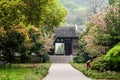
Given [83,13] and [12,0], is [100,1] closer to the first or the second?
[83,13]

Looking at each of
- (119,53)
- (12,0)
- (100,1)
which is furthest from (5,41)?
(100,1)

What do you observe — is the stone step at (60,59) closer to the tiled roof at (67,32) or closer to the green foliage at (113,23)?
the tiled roof at (67,32)

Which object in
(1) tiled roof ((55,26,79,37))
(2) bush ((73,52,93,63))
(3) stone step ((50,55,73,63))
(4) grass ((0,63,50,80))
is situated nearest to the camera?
(4) grass ((0,63,50,80))

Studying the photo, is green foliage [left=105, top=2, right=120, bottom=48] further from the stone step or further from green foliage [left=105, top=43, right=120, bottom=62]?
the stone step

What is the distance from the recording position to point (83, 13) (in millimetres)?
104500

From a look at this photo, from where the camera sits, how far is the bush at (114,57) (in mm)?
23719

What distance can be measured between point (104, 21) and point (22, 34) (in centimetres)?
836

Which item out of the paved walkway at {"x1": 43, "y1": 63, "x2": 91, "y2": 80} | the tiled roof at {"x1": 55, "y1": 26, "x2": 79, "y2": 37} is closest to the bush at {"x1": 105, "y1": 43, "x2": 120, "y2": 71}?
the paved walkway at {"x1": 43, "y1": 63, "x2": 91, "y2": 80}

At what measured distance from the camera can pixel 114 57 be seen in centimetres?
2462

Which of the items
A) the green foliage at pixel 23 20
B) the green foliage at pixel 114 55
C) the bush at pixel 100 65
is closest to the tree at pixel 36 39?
the green foliage at pixel 23 20

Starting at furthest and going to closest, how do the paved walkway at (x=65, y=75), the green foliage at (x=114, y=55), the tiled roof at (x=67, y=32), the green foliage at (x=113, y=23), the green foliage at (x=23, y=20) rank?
the tiled roof at (x=67, y=32)
the green foliage at (x=113, y=23)
the green foliage at (x=23, y=20)
the paved walkway at (x=65, y=75)
the green foliage at (x=114, y=55)

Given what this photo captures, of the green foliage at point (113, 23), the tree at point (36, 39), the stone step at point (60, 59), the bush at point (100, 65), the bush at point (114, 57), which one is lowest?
the stone step at point (60, 59)

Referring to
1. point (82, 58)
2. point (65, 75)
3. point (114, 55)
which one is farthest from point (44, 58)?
point (114, 55)

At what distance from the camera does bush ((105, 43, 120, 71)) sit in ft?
77.8
